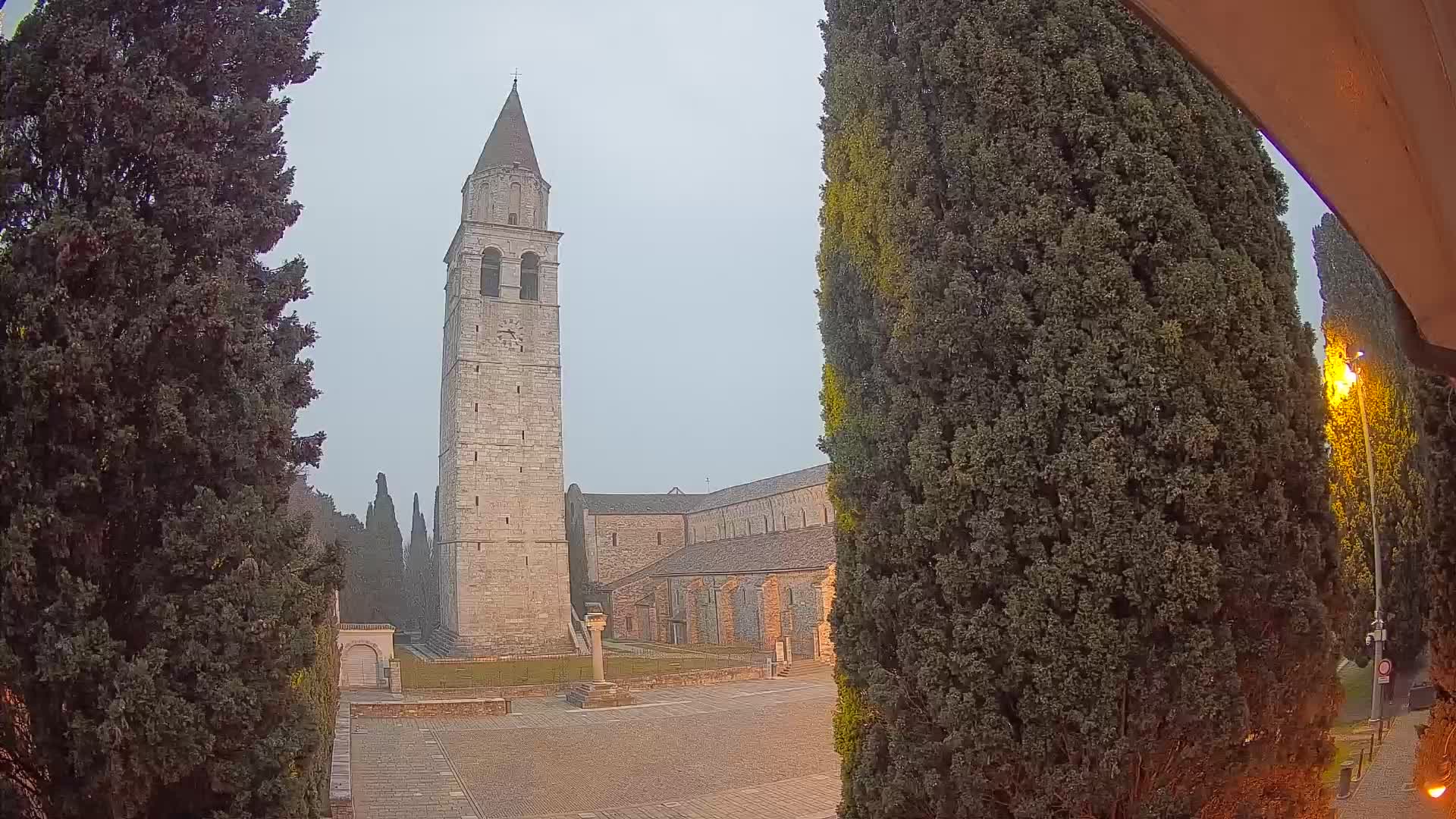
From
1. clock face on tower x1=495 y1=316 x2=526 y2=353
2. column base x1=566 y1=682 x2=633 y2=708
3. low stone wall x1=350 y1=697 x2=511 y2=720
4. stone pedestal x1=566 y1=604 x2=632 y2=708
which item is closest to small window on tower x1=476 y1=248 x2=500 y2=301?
clock face on tower x1=495 y1=316 x2=526 y2=353

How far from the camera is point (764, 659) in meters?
29.3

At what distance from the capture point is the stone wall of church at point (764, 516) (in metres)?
40.5

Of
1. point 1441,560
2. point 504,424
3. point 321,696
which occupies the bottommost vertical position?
point 321,696

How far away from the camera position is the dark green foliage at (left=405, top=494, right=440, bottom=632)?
41.6 metres

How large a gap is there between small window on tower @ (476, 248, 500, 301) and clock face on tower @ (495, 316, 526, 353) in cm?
111

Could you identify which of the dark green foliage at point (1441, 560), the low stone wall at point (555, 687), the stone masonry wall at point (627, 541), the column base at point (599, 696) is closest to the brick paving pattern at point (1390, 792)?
the dark green foliage at point (1441, 560)

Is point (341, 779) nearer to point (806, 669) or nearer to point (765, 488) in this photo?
point (806, 669)

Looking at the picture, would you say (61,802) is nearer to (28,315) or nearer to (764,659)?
(28,315)

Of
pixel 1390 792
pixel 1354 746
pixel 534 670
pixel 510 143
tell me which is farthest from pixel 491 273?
pixel 1390 792

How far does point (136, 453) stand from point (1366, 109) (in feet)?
14.5

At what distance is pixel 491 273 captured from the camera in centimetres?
3531

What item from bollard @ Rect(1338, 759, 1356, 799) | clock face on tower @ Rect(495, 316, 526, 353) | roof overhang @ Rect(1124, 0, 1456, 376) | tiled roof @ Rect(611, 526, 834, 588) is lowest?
bollard @ Rect(1338, 759, 1356, 799)

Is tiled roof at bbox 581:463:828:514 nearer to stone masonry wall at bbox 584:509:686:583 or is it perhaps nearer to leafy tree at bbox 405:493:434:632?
stone masonry wall at bbox 584:509:686:583

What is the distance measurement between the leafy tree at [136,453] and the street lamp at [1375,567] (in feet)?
39.3
